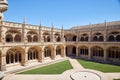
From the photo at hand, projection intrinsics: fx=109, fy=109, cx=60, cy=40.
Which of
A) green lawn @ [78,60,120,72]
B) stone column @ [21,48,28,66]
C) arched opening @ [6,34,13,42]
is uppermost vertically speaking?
arched opening @ [6,34,13,42]

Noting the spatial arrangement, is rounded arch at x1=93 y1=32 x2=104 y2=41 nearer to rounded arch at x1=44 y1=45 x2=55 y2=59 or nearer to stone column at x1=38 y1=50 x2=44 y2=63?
rounded arch at x1=44 y1=45 x2=55 y2=59

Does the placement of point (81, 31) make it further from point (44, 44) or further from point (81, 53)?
point (44, 44)

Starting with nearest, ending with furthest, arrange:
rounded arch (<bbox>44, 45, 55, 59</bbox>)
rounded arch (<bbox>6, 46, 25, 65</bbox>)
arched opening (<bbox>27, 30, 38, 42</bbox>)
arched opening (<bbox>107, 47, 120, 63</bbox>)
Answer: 1. rounded arch (<bbox>6, 46, 25, 65</bbox>)
2. arched opening (<bbox>27, 30, 38, 42</bbox>)
3. arched opening (<bbox>107, 47, 120, 63</bbox>)
4. rounded arch (<bbox>44, 45, 55, 59</bbox>)

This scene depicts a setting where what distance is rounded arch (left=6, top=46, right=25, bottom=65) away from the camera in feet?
85.8

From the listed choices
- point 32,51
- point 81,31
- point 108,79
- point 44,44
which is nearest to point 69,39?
point 81,31

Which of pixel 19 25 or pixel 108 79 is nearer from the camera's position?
pixel 108 79

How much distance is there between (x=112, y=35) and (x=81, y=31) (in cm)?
1095

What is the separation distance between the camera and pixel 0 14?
2356 centimetres

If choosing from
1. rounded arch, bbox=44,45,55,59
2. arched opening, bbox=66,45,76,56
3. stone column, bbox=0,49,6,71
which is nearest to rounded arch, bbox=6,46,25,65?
stone column, bbox=0,49,6,71

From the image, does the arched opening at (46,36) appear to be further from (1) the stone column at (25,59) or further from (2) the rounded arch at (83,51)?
(2) the rounded arch at (83,51)

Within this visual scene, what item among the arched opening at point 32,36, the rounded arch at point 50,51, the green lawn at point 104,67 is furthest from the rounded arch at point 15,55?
the green lawn at point 104,67

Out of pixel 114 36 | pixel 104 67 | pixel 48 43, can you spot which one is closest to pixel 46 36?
pixel 48 43

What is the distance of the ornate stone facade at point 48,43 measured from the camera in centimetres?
2596

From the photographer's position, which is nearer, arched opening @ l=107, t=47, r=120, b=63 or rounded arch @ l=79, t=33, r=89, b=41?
arched opening @ l=107, t=47, r=120, b=63
